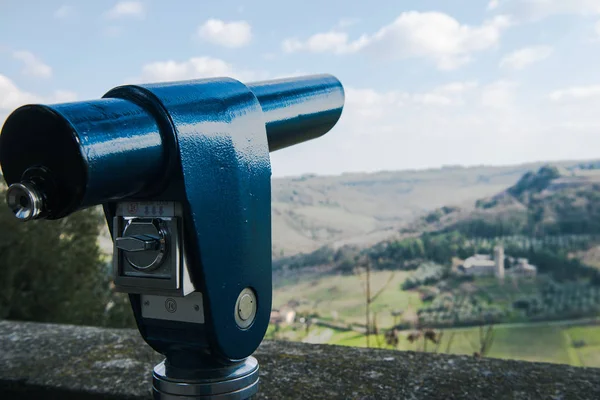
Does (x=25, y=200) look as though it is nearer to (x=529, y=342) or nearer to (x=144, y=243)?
(x=144, y=243)

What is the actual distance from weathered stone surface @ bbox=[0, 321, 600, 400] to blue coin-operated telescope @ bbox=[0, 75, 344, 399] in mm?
531

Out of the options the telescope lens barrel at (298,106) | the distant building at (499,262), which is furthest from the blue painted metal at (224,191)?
the distant building at (499,262)

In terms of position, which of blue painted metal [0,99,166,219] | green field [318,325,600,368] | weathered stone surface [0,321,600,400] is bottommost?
green field [318,325,600,368]

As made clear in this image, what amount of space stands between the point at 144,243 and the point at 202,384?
309 millimetres

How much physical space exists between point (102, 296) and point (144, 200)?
555cm

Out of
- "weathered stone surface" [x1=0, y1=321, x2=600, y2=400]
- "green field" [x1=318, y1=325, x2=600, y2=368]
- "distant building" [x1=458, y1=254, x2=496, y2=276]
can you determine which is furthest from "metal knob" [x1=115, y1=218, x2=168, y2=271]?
"distant building" [x1=458, y1=254, x2=496, y2=276]

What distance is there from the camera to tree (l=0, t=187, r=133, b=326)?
198 inches

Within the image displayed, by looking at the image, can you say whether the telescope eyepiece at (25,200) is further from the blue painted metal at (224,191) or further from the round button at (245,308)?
the round button at (245,308)

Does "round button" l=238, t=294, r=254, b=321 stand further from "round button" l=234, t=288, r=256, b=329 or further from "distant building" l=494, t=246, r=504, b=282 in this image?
"distant building" l=494, t=246, r=504, b=282

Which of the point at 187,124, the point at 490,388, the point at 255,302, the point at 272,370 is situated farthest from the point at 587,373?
the point at 187,124

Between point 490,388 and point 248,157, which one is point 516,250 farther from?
point 248,157

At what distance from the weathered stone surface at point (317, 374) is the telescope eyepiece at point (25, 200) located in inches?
34.8

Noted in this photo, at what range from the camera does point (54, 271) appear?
538 cm

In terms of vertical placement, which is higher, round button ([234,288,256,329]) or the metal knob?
the metal knob
